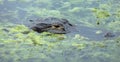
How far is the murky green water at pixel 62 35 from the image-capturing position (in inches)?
188

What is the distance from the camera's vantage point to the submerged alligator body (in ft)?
18.0

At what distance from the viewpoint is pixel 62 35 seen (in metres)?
5.43

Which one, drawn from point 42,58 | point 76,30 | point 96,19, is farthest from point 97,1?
point 42,58

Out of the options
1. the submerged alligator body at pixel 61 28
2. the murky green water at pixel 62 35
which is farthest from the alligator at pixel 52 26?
the murky green water at pixel 62 35

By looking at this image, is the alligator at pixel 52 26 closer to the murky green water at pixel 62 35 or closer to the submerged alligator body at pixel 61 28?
the submerged alligator body at pixel 61 28

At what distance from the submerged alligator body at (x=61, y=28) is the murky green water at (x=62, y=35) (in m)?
0.02

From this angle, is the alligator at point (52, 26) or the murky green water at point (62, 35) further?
the alligator at point (52, 26)

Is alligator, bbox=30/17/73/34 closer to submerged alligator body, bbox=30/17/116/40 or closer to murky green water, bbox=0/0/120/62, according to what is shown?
submerged alligator body, bbox=30/17/116/40

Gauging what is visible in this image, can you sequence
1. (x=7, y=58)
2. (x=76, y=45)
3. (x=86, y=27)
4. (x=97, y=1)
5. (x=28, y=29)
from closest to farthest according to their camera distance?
(x=7, y=58), (x=76, y=45), (x=28, y=29), (x=86, y=27), (x=97, y=1)

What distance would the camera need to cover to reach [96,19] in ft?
20.2

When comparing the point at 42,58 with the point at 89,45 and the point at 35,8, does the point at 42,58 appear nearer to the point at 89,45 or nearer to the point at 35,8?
the point at 89,45

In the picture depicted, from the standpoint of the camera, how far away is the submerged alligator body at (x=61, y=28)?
5.48 m

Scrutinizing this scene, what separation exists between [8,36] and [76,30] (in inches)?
44.9

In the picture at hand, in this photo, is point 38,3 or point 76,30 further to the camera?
point 38,3
